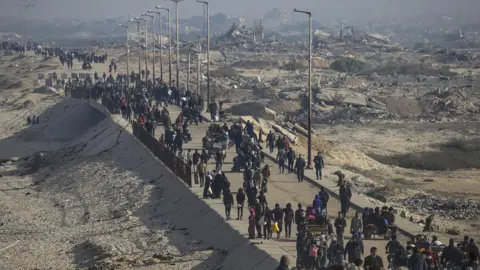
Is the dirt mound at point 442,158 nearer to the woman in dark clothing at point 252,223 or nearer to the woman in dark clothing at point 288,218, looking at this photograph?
the woman in dark clothing at point 288,218

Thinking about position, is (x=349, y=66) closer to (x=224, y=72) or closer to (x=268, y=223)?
(x=224, y=72)

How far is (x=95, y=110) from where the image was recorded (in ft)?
175

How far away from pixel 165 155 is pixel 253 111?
69.0 ft

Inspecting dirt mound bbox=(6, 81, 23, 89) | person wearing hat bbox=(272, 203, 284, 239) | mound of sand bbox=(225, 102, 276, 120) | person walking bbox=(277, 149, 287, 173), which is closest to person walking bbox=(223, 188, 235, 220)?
person wearing hat bbox=(272, 203, 284, 239)

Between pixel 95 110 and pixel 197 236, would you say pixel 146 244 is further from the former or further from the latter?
pixel 95 110

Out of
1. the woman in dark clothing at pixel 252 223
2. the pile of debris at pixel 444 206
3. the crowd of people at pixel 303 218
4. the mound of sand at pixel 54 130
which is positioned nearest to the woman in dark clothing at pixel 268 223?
the crowd of people at pixel 303 218

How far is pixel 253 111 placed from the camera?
53.3 meters

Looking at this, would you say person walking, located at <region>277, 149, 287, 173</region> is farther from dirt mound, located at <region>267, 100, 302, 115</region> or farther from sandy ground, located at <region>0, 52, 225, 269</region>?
dirt mound, located at <region>267, 100, 302, 115</region>

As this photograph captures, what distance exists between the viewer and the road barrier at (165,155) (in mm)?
29203

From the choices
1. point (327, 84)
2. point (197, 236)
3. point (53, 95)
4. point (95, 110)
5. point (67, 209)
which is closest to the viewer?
point (197, 236)

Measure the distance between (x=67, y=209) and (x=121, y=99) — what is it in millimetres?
16110

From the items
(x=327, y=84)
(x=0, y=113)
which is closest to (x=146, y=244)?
(x=0, y=113)

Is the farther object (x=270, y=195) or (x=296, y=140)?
(x=296, y=140)

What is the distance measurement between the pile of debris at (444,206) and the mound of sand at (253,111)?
63.8 ft
